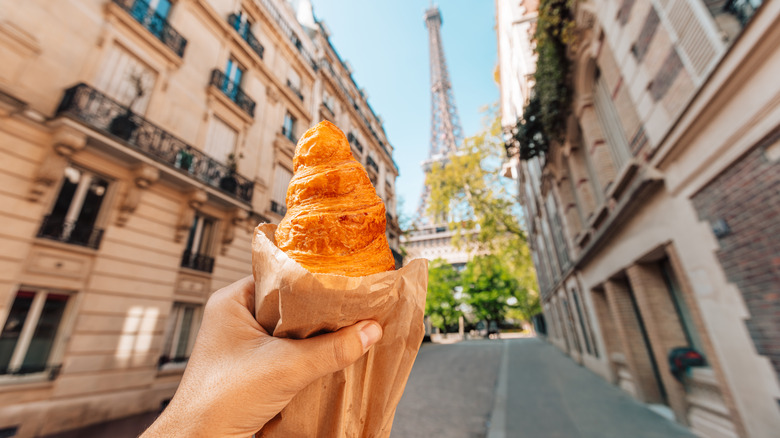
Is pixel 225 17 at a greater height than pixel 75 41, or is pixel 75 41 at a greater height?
pixel 225 17

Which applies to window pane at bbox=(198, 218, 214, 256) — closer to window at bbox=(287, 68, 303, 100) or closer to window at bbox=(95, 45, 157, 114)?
window at bbox=(95, 45, 157, 114)

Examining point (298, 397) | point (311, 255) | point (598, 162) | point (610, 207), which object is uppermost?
point (598, 162)

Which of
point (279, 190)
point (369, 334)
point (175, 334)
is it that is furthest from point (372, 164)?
point (369, 334)

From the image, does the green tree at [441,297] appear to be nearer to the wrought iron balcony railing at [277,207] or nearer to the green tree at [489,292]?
the green tree at [489,292]

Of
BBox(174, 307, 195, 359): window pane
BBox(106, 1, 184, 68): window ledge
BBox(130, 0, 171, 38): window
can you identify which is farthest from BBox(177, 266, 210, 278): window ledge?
BBox(130, 0, 171, 38): window

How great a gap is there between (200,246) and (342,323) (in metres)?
11.3

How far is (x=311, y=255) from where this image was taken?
1428 millimetres

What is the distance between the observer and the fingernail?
141 centimetres

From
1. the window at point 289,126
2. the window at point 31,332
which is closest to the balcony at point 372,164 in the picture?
the window at point 289,126

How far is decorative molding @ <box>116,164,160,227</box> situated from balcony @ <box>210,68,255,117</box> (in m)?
4.72

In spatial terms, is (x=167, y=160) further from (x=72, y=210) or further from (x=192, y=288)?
(x=192, y=288)

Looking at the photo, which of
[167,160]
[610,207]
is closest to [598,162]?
[610,207]

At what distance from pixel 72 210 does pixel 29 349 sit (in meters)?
3.18

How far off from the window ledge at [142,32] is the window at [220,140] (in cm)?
222
